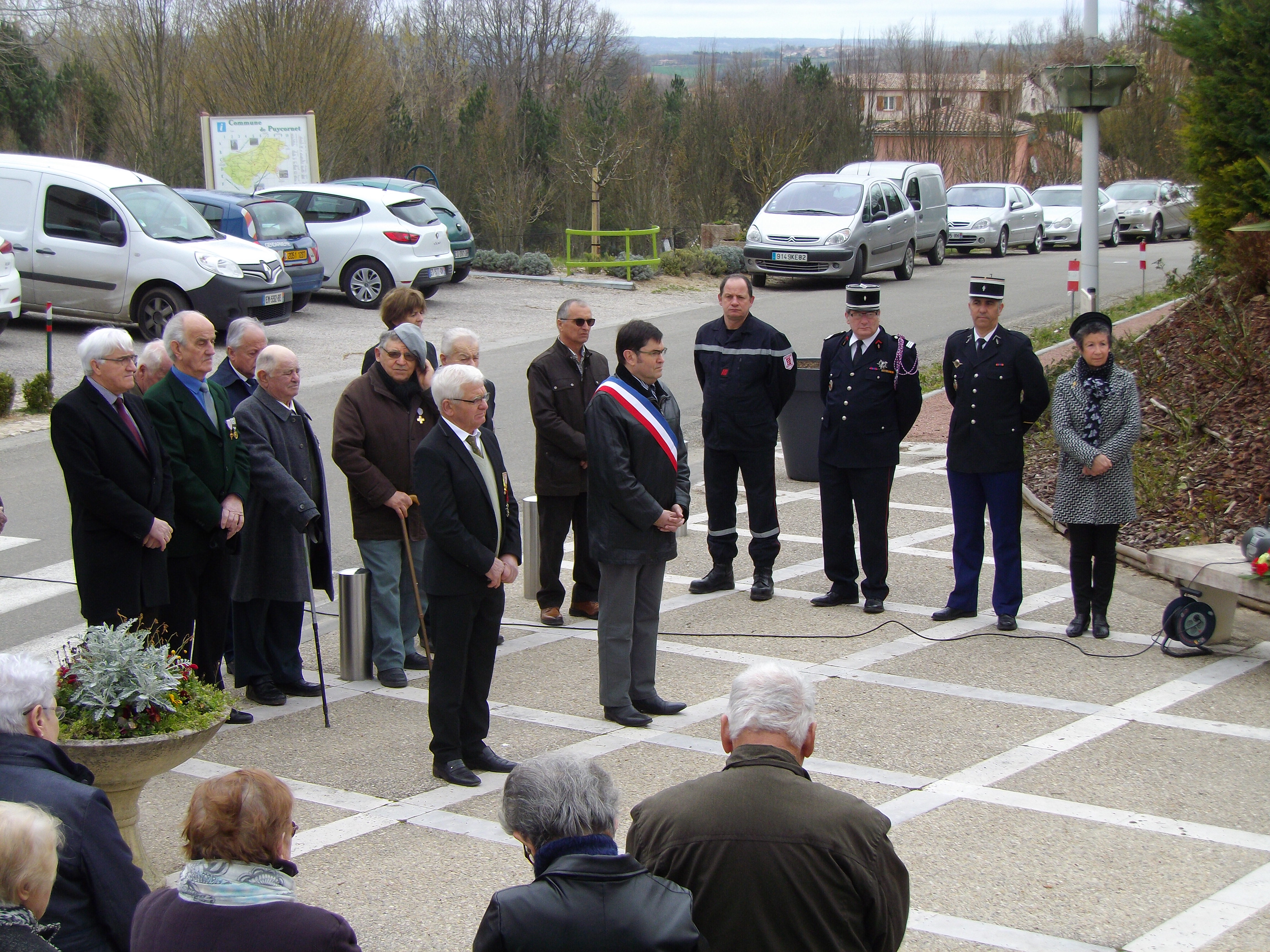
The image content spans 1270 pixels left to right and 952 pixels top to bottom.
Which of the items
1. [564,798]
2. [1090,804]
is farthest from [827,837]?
[1090,804]

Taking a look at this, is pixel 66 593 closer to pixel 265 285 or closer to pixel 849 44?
pixel 265 285

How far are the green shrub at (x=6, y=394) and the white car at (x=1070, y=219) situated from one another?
27.5 m

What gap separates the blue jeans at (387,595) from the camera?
714cm

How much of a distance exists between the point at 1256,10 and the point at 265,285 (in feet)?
40.2

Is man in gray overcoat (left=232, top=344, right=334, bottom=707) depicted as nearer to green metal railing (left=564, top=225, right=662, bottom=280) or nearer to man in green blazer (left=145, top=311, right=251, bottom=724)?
man in green blazer (left=145, top=311, right=251, bottom=724)

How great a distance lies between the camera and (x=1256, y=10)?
11992mm

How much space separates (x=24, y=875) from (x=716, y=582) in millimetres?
6272

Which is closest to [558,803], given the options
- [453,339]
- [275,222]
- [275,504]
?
[275,504]

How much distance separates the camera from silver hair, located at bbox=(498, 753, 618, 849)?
3.00 metres

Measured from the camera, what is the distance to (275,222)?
20906mm

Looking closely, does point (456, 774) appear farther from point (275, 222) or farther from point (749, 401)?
point (275, 222)

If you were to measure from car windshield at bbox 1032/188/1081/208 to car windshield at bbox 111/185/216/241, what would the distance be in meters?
24.3

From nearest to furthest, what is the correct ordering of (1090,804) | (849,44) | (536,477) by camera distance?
(1090,804), (536,477), (849,44)

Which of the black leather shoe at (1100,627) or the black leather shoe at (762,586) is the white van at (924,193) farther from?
the black leather shoe at (1100,627)
